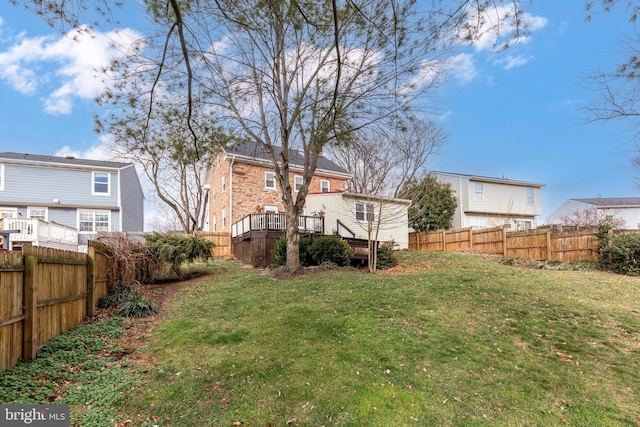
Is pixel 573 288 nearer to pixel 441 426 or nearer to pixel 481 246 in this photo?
pixel 441 426

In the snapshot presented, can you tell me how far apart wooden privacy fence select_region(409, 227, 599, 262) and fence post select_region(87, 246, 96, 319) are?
17.7 meters

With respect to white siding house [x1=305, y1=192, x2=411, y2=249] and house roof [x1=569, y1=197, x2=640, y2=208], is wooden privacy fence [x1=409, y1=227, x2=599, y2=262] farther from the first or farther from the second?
house roof [x1=569, y1=197, x2=640, y2=208]

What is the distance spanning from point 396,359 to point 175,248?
9133mm

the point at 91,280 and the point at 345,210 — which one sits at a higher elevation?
the point at 345,210

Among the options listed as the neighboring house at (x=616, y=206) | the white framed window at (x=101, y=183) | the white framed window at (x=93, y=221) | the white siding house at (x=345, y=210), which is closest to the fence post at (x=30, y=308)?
the white siding house at (x=345, y=210)

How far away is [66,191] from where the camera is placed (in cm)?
2178

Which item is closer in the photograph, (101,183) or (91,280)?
(91,280)

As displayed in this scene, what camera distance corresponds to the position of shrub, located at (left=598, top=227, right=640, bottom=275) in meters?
12.6

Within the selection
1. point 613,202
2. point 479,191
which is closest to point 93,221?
point 479,191

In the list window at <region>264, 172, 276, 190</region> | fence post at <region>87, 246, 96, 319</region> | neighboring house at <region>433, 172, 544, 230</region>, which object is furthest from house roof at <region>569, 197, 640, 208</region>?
fence post at <region>87, 246, 96, 319</region>

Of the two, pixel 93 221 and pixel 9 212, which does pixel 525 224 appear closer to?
pixel 93 221

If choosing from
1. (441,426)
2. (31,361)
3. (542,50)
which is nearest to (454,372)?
(441,426)

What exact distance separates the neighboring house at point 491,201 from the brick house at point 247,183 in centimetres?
1008

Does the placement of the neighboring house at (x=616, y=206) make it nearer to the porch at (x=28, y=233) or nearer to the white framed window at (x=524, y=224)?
the white framed window at (x=524, y=224)
